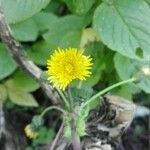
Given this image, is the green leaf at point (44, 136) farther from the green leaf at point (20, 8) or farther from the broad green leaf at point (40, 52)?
the green leaf at point (20, 8)

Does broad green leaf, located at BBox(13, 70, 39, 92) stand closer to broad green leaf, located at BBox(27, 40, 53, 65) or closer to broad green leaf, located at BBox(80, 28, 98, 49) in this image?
broad green leaf, located at BBox(27, 40, 53, 65)

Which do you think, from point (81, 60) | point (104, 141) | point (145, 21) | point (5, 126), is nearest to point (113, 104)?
point (104, 141)

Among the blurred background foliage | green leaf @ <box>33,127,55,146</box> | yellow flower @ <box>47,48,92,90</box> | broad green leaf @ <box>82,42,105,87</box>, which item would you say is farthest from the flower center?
green leaf @ <box>33,127,55,146</box>

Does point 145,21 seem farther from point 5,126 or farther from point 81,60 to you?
point 5,126

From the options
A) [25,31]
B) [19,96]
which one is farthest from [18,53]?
[19,96]

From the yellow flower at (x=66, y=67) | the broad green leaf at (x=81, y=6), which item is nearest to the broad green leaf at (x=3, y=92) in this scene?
the broad green leaf at (x=81, y=6)

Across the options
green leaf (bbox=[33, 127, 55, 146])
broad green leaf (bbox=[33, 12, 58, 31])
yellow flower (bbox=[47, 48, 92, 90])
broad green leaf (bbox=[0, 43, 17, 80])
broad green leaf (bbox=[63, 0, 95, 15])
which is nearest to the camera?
yellow flower (bbox=[47, 48, 92, 90])

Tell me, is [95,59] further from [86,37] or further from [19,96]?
[19,96]
